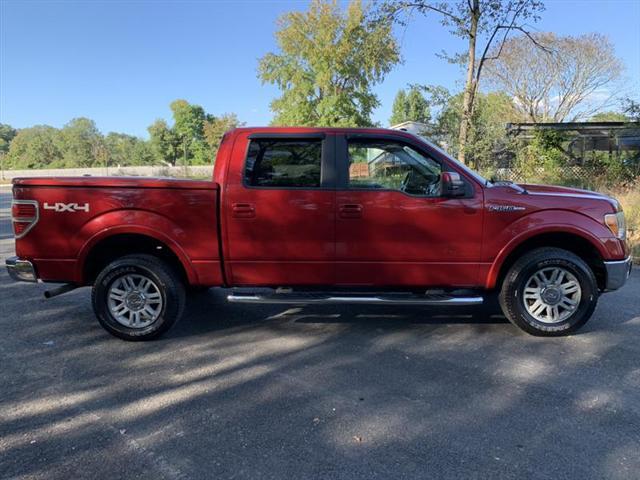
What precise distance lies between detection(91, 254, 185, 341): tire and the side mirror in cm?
266

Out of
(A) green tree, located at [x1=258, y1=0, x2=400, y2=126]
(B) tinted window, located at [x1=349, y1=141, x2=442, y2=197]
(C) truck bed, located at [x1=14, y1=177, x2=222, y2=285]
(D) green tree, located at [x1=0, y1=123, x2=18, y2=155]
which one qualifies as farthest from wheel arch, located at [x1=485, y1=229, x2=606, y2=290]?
(D) green tree, located at [x1=0, y1=123, x2=18, y2=155]

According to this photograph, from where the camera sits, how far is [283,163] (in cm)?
464

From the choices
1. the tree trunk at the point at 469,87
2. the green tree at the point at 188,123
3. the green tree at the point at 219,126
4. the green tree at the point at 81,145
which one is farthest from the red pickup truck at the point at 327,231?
the green tree at the point at 81,145

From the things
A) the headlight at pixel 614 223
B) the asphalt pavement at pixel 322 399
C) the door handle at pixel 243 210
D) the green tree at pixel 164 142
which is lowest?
the asphalt pavement at pixel 322 399

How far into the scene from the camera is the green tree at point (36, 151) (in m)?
104

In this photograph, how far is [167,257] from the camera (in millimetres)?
4898

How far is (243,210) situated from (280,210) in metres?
0.34

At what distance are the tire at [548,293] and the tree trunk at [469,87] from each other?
11657 millimetres

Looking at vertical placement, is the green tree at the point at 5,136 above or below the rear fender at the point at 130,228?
above

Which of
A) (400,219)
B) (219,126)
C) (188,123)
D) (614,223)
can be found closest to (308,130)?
(400,219)

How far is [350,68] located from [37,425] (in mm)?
38719

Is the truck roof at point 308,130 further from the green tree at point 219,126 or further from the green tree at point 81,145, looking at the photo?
the green tree at point 81,145

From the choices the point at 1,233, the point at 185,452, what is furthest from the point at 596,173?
the point at 1,233

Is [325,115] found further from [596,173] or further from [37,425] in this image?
→ [37,425]
